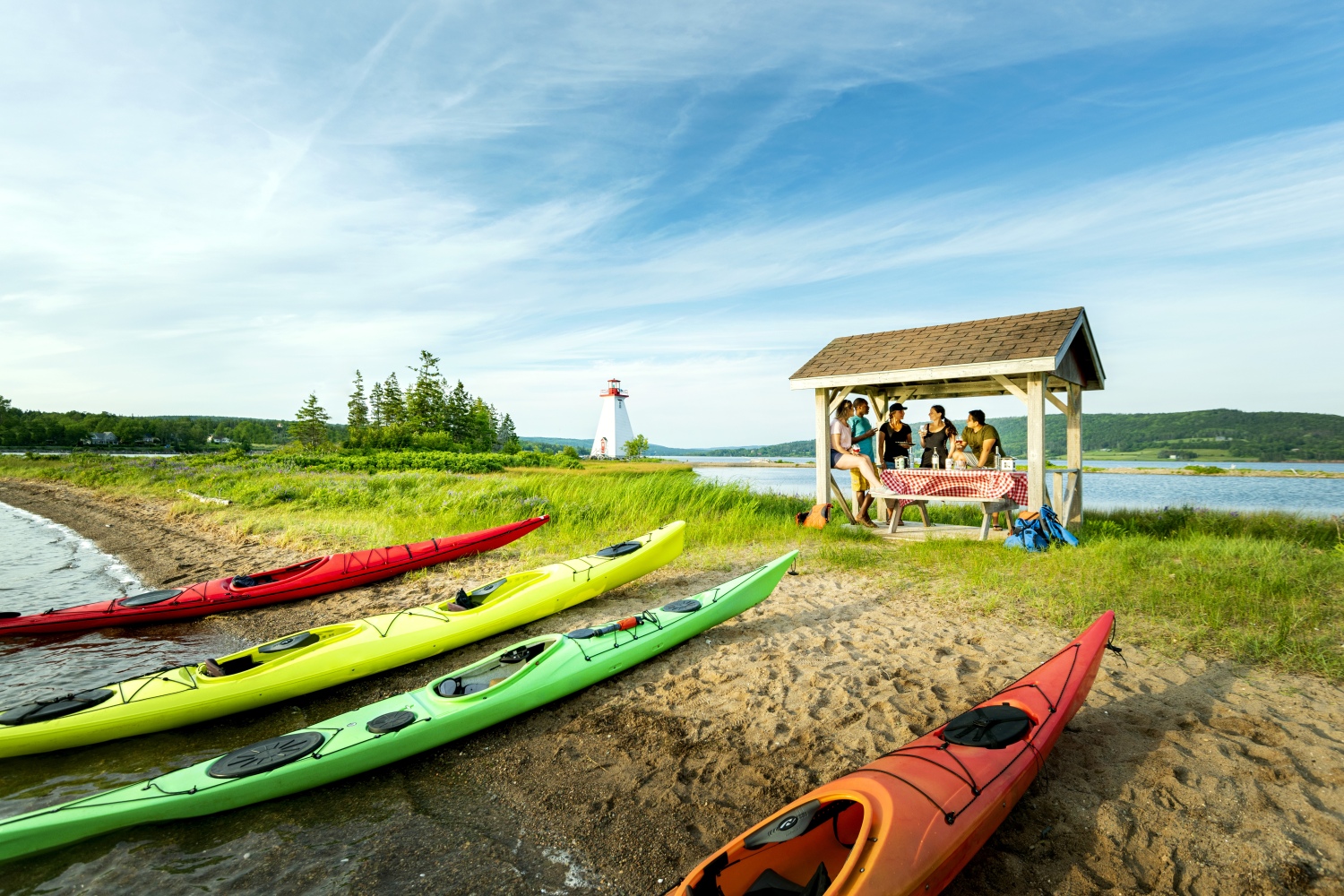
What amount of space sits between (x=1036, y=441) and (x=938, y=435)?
1734mm

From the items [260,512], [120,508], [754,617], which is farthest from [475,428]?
[754,617]

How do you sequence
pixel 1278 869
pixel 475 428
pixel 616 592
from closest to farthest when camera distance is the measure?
pixel 1278 869 → pixel 616 592 → pixel 475 428

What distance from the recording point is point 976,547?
8328mm

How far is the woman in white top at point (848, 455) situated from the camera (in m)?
10.3

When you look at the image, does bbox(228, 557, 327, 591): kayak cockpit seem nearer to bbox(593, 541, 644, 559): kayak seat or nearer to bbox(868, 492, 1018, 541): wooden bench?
bbox(593, 541, 644, 559): kayak seat

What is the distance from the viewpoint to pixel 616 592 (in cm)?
759

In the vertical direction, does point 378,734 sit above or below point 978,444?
below

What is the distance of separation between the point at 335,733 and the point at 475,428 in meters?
44.9

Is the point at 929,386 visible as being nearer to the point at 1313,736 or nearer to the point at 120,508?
the point at 1313,736

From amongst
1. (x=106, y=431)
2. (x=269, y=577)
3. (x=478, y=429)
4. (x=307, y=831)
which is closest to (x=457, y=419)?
(x=478, y=429)

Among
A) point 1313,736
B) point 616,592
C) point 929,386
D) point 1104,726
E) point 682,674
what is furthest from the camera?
point 929,386

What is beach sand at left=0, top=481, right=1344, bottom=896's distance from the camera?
2.79 m

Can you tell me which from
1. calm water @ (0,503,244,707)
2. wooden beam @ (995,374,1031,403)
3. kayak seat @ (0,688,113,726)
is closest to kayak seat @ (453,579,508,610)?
kayak seat @ (0,688,113,726)

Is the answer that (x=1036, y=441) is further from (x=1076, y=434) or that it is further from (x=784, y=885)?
(x=784, y=885)
